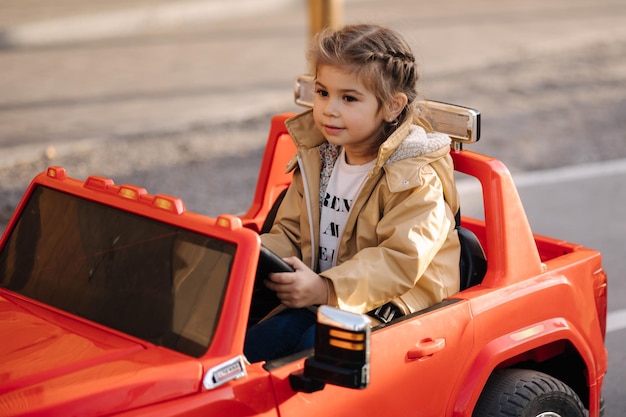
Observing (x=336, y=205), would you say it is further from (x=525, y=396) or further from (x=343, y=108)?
(x=525, y=396)

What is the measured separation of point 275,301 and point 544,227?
3.56 m

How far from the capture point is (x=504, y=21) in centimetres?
1289

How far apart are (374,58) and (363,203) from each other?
1.50 feet

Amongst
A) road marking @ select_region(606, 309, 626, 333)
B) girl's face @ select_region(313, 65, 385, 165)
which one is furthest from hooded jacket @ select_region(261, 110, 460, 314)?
road marking @ select_region(606, 309, 626, 333)

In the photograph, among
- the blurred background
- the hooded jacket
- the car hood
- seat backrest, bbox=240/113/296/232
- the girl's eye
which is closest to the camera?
the car hood

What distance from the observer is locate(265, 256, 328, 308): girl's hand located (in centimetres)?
284

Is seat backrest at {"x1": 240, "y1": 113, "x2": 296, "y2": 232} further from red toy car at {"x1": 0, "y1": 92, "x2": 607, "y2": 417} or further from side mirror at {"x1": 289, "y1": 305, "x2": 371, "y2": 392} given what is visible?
side mirror at {"x1": 289, "y1": 305, "x2": 371, "y2": 392}

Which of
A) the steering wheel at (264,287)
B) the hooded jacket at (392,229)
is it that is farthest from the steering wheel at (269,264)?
the hooded jacket at (392,229)

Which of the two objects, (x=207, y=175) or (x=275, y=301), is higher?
(x=275, y=301)

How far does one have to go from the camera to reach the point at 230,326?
2.54 m

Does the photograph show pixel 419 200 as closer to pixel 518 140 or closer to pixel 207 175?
pixel 207 175

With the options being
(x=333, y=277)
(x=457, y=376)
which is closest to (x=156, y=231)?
(x=333, y=277)

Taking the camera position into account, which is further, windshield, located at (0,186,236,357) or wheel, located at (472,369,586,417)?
wheel, located at (472,369,586,417)

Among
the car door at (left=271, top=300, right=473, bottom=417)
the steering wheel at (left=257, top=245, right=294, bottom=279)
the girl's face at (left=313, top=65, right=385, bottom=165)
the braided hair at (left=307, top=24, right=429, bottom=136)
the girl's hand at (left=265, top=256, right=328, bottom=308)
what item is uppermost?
the braided hair at (left=307, top=24, right=429, bottom=136)
